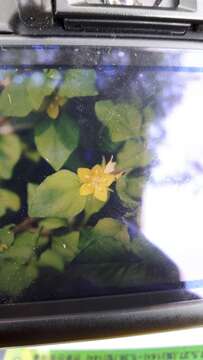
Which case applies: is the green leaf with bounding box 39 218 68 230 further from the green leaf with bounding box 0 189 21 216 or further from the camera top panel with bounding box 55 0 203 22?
the camera top panel with bounding box 55 0 203 22

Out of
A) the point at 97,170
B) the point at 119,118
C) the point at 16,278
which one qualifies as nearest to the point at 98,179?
the point at 97,170

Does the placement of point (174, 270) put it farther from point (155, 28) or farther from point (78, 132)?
point (155, 28)

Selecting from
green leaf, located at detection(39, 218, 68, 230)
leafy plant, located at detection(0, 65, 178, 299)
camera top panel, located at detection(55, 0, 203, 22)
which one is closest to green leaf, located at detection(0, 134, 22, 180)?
leafy plant, located at detection(0, 65, 178, 299)

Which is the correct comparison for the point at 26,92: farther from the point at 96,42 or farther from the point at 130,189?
the point at 130,189

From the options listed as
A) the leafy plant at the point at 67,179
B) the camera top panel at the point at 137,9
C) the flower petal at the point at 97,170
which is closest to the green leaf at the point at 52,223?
the leafy plant at the point at 67,179

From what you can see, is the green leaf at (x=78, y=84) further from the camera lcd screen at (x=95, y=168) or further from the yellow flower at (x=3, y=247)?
the yellow flower at (x=3, y=247)

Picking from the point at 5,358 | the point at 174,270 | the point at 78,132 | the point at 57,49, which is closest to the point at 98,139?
the point at 78,132
